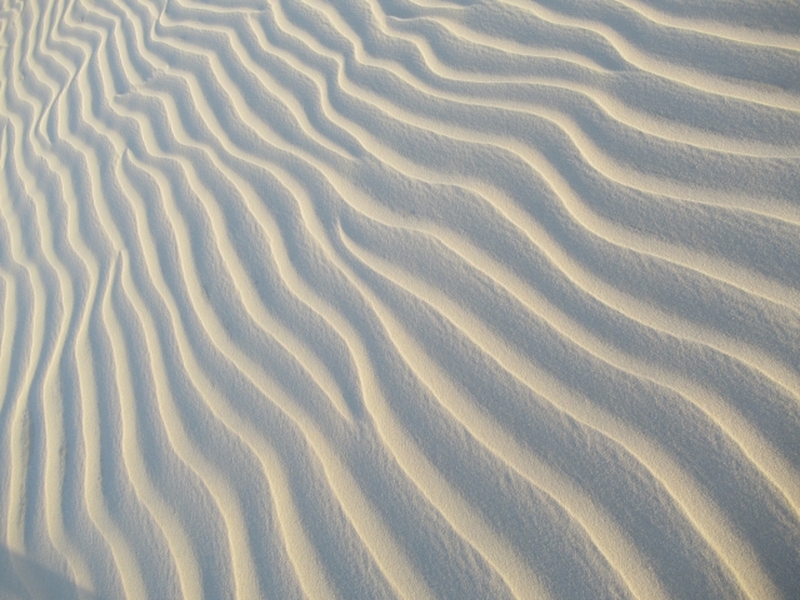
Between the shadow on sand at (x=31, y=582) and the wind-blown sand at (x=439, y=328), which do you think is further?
the shadow on sand at (x=31, y=582)

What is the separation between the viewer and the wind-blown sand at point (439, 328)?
159 centimetres

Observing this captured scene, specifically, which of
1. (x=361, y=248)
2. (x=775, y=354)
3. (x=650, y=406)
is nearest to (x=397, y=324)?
(x=361, y=248)

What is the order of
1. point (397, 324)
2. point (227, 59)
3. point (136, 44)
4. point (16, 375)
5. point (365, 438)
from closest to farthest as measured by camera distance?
point (365, 438) < point (397, 324) < point (16, 375) < point (227, 59) < point (136, 44)

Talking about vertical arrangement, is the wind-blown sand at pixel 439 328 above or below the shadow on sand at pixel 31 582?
above

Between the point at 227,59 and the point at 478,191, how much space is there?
1972mm

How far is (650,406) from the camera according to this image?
166 centimetres

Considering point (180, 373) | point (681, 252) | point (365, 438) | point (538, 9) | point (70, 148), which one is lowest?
point (180, 373)

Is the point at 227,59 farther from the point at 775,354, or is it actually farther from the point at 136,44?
the point at 775,354

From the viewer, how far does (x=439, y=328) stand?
2.02m

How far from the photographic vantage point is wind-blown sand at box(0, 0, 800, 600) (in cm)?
159

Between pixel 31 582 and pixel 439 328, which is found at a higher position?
pixel 439 328

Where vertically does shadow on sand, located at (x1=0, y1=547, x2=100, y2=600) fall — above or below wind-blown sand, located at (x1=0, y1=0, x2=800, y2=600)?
below

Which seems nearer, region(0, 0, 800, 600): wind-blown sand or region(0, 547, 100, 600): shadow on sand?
region(0, 0, 800, 600): wind-blown sand

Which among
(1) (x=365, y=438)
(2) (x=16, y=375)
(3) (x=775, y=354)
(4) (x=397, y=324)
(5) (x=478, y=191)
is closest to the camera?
(3) (x=775, y=354)
